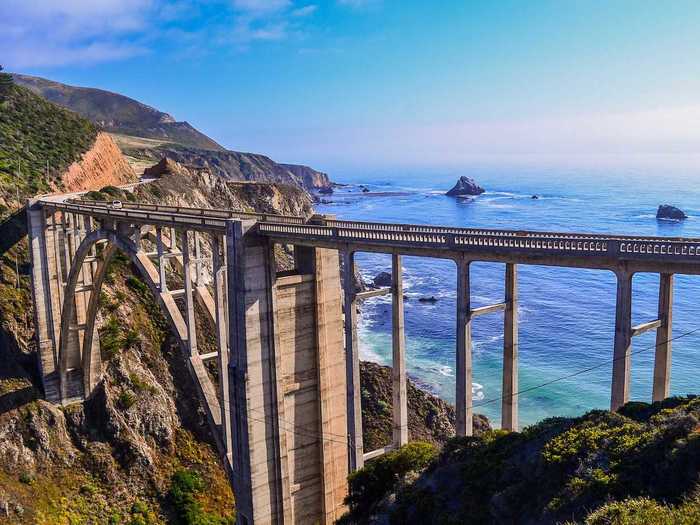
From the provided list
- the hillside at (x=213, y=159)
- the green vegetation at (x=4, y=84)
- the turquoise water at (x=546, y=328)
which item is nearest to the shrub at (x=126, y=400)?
the turquoise water at (x=546, y=328)

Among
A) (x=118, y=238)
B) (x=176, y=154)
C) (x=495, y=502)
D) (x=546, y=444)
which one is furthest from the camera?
(x=176, y=154)

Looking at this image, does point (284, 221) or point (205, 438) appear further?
point (205, 438)

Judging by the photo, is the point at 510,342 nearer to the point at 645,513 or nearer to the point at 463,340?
the point at 463,340

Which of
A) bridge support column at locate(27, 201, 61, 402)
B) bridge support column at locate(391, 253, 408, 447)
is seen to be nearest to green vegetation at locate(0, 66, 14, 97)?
bridge support column at locate(27, 201, 61, 402)

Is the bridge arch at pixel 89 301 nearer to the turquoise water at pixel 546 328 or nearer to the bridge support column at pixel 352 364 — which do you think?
the bridge support column at pixel 352 364

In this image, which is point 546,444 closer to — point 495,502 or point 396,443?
point 495,502

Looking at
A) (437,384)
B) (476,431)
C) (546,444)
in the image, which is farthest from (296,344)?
(437,384)

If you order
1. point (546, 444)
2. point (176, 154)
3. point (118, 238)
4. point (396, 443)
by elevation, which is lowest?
point (396, 443)
